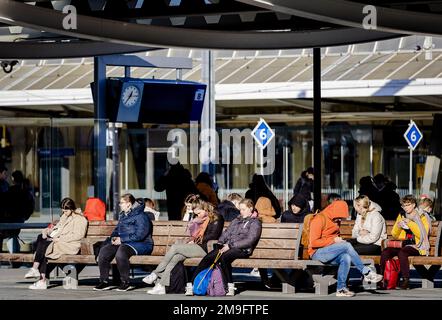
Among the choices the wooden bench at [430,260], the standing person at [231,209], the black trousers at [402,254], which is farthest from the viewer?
the standing person at [231,209]

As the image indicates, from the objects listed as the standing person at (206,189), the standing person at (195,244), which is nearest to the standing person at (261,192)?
the standing person at (206,189)

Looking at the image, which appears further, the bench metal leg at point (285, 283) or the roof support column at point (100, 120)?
the roof support column at point (100, 120)

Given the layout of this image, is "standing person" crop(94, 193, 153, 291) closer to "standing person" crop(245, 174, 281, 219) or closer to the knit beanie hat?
the knit beanie hat

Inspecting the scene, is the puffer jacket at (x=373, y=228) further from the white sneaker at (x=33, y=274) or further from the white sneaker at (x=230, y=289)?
the white sneaker at (x=33, y=274)

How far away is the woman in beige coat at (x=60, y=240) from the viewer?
1495 centimetres

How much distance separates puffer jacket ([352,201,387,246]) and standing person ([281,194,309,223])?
0.71m

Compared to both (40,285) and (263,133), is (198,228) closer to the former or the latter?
(40,285)

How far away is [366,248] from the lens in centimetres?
1473

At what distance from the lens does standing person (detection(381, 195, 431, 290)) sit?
1443 cm

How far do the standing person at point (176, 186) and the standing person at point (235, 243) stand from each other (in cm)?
369

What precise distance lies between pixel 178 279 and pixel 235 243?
0.80 m
